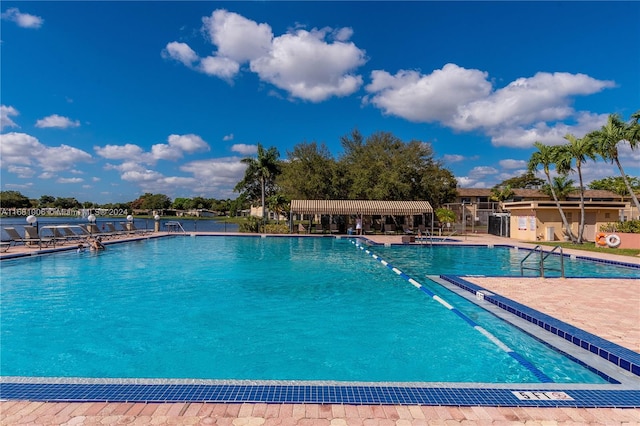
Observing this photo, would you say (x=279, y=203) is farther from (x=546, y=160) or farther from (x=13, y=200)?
(x=13, y=200)

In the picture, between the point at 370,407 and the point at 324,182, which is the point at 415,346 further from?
the point at 324,182

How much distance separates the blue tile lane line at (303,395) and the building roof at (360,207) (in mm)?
23388

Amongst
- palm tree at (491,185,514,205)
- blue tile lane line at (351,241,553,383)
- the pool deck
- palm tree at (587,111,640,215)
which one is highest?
palm tree at (587,111,640,215)

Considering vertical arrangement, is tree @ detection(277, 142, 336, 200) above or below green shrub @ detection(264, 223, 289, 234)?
above

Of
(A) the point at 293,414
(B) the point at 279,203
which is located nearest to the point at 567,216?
(B) the point at 279,203

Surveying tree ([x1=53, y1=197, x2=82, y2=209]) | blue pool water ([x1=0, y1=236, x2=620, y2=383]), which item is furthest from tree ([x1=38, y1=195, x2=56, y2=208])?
blue pool water ([x1=0, y1=236, x2=620, y2=383])

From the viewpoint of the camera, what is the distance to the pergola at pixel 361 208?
27.4 m

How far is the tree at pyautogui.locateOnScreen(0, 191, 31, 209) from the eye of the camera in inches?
3066

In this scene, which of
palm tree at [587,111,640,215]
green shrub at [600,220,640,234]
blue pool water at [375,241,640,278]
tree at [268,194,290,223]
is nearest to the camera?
blue pool water at [375,241,640,278]

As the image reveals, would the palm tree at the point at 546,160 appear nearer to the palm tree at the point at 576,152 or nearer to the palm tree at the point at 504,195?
the palm tree at the point at 576,152

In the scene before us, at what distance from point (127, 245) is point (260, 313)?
1461 cm

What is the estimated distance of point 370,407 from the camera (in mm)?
3162

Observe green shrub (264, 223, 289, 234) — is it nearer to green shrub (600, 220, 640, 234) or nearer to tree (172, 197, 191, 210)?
green shrub (600, 220, 640, 234)

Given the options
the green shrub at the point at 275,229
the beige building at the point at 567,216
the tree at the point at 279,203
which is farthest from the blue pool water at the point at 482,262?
the tree at the point at 279,203
